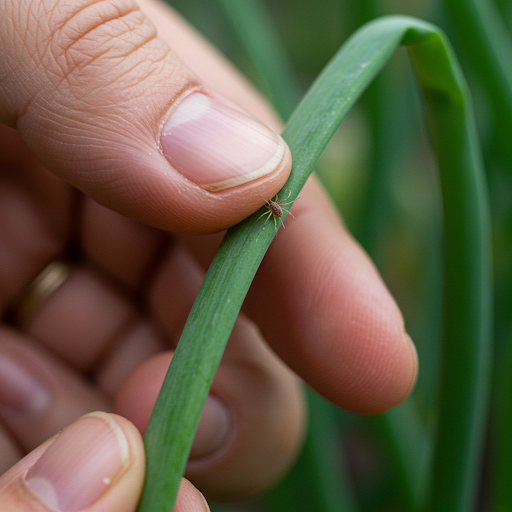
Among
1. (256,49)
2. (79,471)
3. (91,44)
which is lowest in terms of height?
(79,471)

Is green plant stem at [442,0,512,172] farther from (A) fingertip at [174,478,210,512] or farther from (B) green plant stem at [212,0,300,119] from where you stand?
(A) fingertip at [174,478,210,512]

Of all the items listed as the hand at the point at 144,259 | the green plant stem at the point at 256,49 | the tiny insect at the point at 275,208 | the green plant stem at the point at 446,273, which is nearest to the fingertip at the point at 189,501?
the hand at the point at 144,259

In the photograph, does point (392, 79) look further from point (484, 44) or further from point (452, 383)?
point (452, 383)

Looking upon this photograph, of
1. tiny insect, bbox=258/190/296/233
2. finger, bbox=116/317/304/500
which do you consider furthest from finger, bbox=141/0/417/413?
tiny insect, bbox=258/190/296/233

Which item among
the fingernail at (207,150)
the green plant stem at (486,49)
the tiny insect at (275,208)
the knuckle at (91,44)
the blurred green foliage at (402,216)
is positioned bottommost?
the blurred green foliage at (402,216)

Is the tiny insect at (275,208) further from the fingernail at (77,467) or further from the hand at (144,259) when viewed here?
the fingernail at (77,467)

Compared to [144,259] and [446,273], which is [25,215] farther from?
[446,273]

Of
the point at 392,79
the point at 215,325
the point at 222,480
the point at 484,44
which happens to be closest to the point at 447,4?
the point at 484,44

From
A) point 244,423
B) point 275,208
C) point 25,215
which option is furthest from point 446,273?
point 25,215
